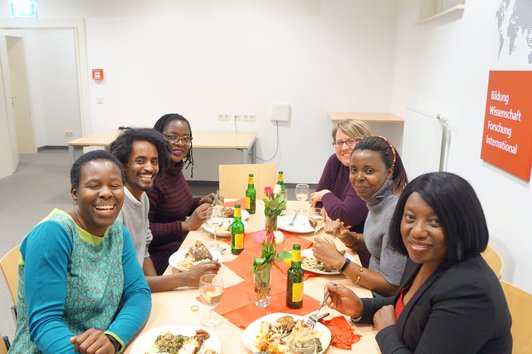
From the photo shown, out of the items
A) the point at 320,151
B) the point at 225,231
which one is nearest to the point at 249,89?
the point at 320,151

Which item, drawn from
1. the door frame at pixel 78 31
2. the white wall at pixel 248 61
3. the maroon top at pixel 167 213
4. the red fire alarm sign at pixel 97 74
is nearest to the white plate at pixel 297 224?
the maroon top at pixel 167 213

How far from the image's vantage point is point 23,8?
5.57 meters

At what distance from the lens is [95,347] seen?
116 centimetres

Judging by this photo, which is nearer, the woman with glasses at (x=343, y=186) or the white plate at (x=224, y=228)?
the white plate at (x=224, y=228)

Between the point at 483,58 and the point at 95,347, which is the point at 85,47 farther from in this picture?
the point at 95,347

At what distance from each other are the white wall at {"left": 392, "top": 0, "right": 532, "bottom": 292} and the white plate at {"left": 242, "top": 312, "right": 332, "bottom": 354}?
1455 mm

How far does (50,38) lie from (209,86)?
412 cm

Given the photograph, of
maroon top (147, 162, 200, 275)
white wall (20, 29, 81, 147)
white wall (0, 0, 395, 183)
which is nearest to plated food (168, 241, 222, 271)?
maroon top (147, 162, 200, 275)

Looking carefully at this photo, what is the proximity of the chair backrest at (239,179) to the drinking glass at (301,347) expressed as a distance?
2.08 m

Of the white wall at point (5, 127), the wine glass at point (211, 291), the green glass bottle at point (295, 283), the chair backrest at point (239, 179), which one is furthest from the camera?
the white wall at point (5, 127)

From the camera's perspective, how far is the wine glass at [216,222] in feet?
6.40

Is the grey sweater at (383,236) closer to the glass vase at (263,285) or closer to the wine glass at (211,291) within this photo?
the glass vase at (263,285)

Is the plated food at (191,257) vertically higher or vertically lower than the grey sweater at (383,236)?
lower

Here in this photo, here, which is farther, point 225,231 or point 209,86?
point 209,86
